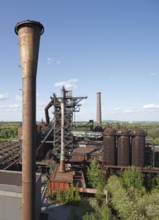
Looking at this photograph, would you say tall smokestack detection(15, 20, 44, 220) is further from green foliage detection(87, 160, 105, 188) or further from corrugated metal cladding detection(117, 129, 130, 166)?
corrugated metal cladding detection(117, 129, 130, 166)

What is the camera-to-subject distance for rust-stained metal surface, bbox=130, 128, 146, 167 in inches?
862

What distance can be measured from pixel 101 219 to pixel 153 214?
324 cm

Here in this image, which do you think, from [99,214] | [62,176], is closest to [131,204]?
[99,214]

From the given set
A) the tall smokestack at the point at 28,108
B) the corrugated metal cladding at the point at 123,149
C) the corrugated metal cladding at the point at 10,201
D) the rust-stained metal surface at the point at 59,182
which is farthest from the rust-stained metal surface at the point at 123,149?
the tall smokestack at the point at 28,108

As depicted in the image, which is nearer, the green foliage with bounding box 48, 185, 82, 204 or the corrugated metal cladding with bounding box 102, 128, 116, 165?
the green foliage with bounding box 48, 185, 82, 204

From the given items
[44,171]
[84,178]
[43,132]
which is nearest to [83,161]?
[84,178]

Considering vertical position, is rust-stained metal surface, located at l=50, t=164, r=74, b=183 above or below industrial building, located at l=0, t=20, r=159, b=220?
below

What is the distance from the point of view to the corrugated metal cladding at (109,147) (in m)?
22.7

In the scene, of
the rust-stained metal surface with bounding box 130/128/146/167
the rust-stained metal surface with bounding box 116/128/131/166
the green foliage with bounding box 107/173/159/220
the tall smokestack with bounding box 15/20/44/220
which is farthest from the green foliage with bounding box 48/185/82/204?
the rust-stained metal surface with bounding box 130/128/146/167

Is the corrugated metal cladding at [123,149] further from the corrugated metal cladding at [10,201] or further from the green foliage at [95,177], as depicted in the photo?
the corrugated metal cladding at [10,201]

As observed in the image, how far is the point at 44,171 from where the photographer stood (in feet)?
88.4

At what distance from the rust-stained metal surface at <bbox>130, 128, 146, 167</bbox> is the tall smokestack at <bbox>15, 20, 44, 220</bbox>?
43.1ft

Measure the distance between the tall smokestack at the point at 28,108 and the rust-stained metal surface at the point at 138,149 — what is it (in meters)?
13.1

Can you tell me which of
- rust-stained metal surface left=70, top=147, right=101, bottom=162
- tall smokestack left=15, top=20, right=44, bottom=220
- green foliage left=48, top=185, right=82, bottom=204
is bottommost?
green foliage left=48, top=185, right=82, bottom=204
